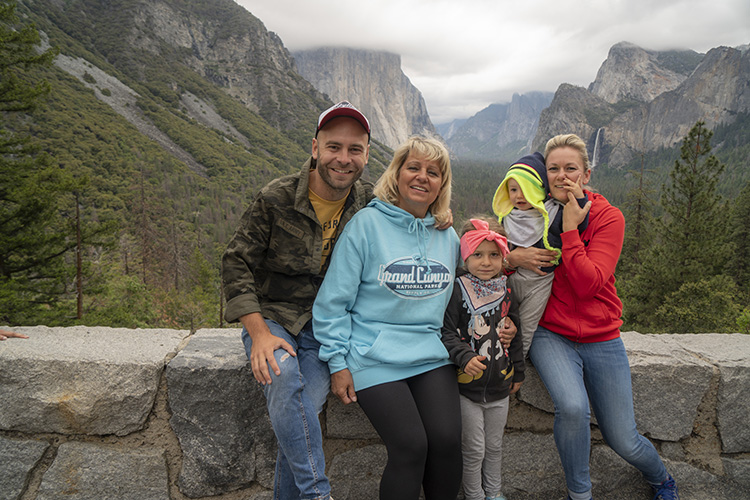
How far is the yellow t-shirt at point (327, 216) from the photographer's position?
225 centimetres

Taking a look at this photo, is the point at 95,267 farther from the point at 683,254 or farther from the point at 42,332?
the point at 683,254

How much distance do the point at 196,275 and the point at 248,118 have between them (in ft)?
317

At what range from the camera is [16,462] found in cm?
191

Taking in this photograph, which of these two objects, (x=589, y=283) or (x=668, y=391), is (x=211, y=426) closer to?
(x=589, y=283)

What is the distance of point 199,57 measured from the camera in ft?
438

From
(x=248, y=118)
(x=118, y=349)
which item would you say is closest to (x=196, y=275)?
(x=118, y=349)

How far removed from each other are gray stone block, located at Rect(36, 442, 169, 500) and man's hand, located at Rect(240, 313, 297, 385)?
0.72m

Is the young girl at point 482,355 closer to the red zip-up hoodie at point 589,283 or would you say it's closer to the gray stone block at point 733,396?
the red zip-up hoodie at point 589,283

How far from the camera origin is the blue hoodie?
193cm

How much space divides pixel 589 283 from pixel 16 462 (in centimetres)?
291

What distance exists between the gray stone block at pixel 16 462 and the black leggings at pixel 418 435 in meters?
1.56

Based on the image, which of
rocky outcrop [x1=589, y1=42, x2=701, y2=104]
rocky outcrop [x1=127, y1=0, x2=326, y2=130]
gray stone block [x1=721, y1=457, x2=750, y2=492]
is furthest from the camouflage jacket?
rocky outcrop [x1=589, y1=42, x2=701, y2=104]

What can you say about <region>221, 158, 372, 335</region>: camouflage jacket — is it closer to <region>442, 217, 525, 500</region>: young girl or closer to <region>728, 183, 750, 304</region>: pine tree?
<region>442, 217, 525, 500</region>: young girl

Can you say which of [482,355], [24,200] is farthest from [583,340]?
[24,200]
